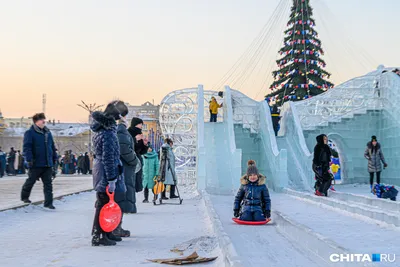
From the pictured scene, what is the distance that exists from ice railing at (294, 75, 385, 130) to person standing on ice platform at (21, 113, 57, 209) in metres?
13.6

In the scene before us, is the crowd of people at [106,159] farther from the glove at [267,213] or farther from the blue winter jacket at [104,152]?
the glove at [267,213]

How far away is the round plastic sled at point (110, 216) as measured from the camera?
644 centimetres

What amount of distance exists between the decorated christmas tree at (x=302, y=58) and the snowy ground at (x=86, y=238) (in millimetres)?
25773

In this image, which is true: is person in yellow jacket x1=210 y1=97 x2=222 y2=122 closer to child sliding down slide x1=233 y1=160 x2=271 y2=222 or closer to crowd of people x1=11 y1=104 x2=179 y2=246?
crowd of people x1=11 y1=104 x2=179 y2=246

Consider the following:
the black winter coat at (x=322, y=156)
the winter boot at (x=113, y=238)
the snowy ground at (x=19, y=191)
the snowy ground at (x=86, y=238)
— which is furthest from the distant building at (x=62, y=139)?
the winter boot at (x=113, y=238)

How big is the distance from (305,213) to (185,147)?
513 inches

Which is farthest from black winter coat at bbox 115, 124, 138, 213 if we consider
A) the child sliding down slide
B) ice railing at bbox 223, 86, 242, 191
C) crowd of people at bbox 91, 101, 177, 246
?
ice railing at bbox 223, 86, 242, 191

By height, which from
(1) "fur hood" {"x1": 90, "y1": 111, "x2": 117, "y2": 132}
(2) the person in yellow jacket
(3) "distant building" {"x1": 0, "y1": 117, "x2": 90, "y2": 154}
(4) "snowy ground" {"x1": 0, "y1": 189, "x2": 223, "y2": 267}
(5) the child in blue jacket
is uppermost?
(3) "distant building" {"x1": 0, "y1": 117, "x2": 90, "y2": 154}

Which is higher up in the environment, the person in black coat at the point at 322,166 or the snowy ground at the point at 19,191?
the person in black coat at the point at 322,166

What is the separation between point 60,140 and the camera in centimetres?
9638

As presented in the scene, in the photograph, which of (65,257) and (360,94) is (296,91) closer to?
(360,94)

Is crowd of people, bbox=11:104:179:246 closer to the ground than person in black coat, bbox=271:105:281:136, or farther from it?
closer to the ground

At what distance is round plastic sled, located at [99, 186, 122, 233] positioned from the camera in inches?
253

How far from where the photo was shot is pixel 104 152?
645 centimetres
